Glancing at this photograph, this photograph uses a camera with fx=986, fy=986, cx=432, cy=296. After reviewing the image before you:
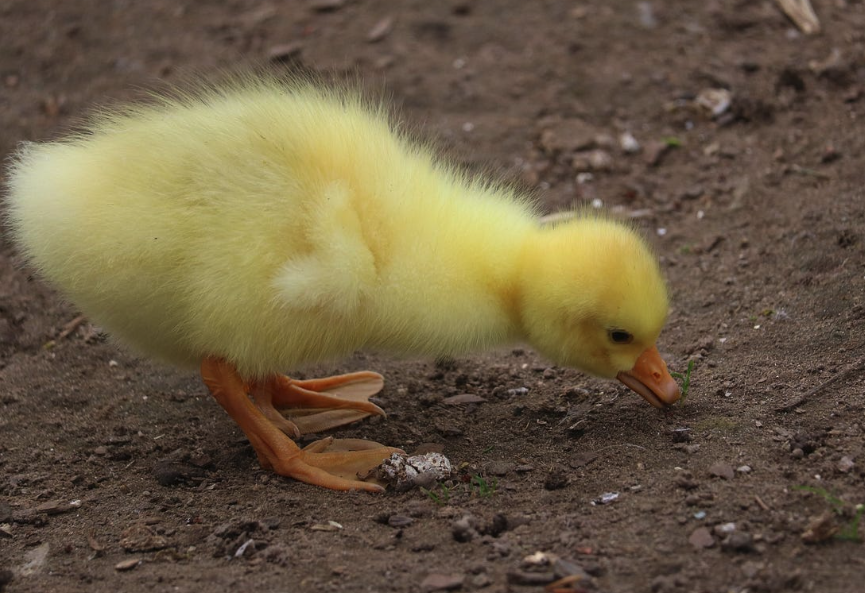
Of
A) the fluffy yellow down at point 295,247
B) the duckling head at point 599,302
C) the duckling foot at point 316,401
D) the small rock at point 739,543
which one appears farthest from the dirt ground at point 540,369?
the fluffy yellow down at point 295,247

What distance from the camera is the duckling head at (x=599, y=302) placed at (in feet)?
11.5

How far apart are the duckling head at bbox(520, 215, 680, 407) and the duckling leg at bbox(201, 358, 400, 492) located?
82 cm

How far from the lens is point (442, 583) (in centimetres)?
284

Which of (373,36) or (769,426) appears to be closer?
(769,426)

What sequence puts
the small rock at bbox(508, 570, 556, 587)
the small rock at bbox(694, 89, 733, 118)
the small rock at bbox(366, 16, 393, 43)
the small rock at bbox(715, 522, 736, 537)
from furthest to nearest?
the small rock at bbox(366, 16, 393, 43) → the small rock at bbox(694, 89, 733, 118) → the small rock at bbox(715, 522, 736, 537) → the small rock at bbox(508, 570, 556, 587)

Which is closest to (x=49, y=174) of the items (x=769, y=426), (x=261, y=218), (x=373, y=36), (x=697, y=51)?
(x=261, y=218)

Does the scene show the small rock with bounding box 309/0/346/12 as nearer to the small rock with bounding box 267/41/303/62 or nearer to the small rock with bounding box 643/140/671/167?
the small rock with bounding box 267/41/303/62

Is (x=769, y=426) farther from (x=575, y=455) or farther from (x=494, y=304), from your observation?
(x=494, y=304)

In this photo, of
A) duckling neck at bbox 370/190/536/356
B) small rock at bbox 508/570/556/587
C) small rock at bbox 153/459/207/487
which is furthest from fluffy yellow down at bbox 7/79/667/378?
small rock at bbox 508/570/556/587

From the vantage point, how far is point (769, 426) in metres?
3.49

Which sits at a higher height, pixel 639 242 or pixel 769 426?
pixel 639 242

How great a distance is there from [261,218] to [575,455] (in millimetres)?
1430

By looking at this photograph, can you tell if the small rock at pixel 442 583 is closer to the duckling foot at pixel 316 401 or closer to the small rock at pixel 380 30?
the duckling foot at pixel 316 401

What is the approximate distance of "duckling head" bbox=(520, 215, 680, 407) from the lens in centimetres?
350
